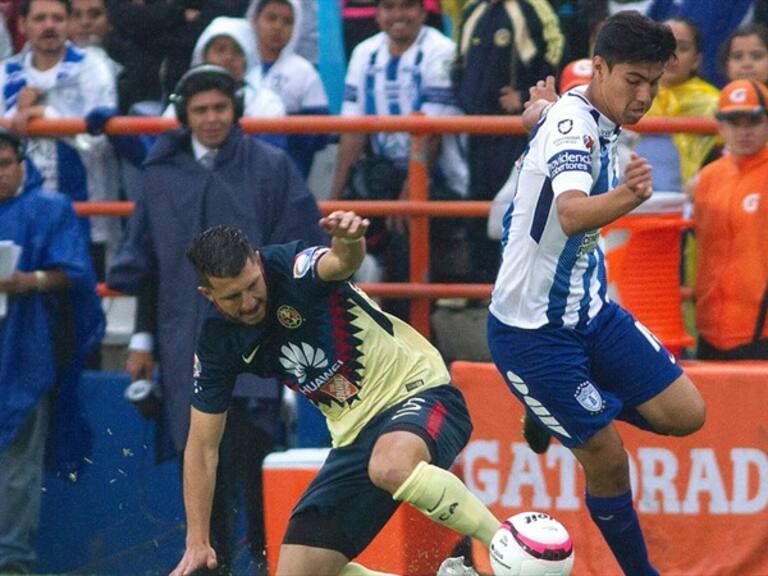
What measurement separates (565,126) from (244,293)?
1298 mm

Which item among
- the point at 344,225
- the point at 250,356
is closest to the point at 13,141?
the point at 250,356

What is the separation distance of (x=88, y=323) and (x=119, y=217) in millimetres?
843

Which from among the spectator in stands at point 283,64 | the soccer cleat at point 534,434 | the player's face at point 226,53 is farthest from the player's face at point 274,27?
the soccer cleat at point 534,434

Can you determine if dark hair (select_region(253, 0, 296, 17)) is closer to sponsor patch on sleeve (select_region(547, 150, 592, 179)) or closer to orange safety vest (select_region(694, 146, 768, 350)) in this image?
orange safety vest (select_region(694, 146, 768, 350))

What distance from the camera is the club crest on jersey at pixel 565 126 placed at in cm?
673

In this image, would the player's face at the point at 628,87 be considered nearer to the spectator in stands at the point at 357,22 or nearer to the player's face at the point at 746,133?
the player's face at the point at 746,133

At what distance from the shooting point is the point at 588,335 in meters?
7.30

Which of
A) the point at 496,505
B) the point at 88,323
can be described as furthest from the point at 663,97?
the point at 88,323

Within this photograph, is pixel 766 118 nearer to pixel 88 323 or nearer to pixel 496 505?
pixel 496 505

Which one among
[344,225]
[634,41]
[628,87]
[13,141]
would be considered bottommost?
[13,141]

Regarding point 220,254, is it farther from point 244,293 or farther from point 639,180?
point 639,180

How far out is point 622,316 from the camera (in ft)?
24.2

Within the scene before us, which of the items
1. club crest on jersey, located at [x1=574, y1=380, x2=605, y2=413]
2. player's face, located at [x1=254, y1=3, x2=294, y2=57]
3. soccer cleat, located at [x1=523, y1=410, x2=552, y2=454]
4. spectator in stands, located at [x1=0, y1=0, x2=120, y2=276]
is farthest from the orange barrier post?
spectator in stands, located at [x1=0, y1=0, x2=120, y2=276]

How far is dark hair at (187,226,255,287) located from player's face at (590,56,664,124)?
141cm
